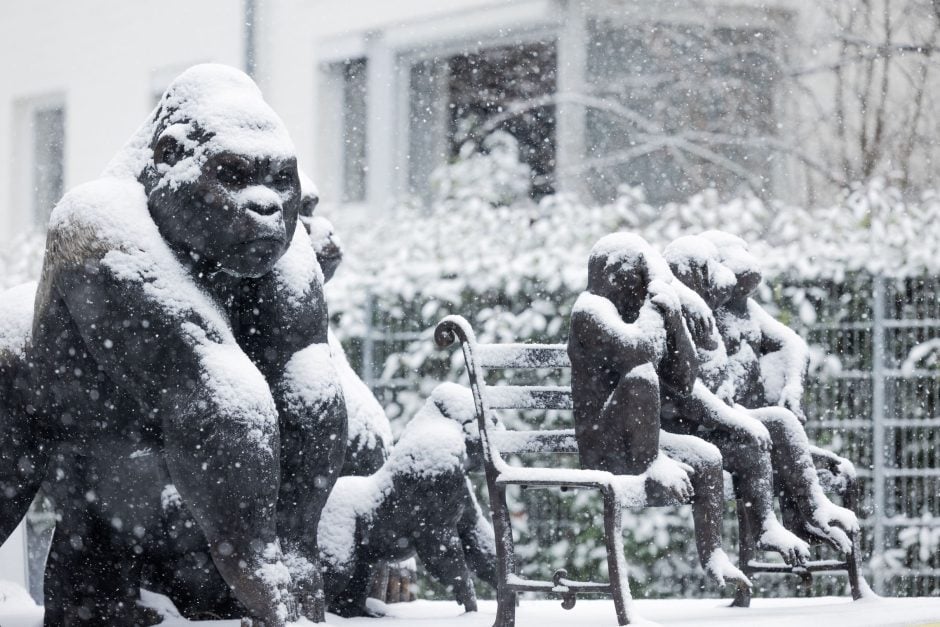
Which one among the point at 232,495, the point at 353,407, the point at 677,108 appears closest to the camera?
the point at 232,495

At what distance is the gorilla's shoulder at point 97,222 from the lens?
245 centimetres

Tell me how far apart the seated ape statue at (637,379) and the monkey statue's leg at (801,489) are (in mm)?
488

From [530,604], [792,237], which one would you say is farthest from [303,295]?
[792,237]

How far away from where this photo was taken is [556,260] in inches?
259

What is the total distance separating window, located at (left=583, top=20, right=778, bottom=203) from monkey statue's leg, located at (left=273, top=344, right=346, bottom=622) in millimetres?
7013

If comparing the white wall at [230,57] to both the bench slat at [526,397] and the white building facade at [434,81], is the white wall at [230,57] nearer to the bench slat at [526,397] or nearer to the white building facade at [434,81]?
the white building facade at [434,81]

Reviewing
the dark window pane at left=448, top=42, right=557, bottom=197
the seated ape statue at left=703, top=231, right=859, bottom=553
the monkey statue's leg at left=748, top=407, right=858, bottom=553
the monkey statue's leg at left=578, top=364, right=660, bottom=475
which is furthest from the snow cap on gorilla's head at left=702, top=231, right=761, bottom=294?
the dark window pane at left=448, top=42, right=557, bottom=197

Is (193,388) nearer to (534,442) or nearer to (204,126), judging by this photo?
(204,126)

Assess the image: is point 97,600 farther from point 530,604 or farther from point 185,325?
point 530,604

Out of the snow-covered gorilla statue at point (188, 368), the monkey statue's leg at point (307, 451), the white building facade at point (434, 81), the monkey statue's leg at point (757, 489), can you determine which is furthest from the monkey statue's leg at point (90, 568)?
the white building facade at point (434, 81)

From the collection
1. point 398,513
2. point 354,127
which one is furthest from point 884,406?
point 354,127

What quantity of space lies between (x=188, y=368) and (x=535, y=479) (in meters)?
1.07

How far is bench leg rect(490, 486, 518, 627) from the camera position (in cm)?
319

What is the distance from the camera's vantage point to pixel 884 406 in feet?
20.5
